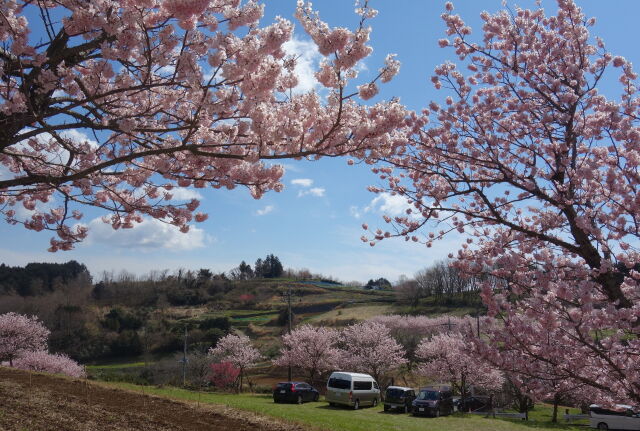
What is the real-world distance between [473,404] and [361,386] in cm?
→ 1033

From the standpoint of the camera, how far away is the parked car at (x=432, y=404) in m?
22.9

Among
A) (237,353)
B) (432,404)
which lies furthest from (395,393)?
(237,353)

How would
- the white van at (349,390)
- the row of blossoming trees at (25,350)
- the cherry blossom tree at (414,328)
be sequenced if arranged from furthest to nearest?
the cherry blossom tree at (414,328), the row of blossoming trees at (25,350), the white van at (349,390)

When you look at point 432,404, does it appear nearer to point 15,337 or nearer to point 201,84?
point 201,84

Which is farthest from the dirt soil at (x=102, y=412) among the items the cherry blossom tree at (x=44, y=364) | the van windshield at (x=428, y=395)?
the cherry blossom tree at (x=44, y=364)

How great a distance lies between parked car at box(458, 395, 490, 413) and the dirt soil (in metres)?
20.3

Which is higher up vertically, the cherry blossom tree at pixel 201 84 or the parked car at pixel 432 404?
the cherry blossom tree at pixel 201 84

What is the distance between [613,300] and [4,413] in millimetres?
10196

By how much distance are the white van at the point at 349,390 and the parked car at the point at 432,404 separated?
2705 mm

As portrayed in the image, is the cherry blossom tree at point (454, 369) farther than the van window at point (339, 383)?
Yes

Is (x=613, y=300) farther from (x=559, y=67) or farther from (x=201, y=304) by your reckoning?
(x=201, y=304)

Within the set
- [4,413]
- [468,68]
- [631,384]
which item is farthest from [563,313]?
[4,413]

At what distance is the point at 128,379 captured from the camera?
25.8 meters

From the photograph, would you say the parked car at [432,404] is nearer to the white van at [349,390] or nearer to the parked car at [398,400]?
the parked car at [398,400]
